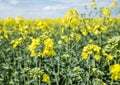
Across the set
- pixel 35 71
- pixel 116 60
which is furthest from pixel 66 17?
pixel 35 71

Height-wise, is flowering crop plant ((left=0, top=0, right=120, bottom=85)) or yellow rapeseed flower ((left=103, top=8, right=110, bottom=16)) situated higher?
yellow rapeseed flower ((left=103, top=8, right=110, bottom=16))

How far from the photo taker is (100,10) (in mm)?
9023

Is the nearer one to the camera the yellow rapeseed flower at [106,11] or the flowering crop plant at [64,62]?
the flowering crop plant at [64,62]

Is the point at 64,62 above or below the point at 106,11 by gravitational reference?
below

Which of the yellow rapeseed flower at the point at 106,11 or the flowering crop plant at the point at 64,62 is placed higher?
the yellow rapeseed flower at the point at 106,11

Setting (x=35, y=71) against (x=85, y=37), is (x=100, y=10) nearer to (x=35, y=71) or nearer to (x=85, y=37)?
(x=85, y=37)

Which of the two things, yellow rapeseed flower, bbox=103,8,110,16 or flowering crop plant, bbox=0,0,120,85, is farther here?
yellow rapeseed flower, bbox=103,8,110,16

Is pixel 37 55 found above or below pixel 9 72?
above

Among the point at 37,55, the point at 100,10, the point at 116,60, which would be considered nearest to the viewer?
the point at 37,55

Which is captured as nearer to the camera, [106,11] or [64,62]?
[64,62]

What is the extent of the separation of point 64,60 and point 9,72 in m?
0.85

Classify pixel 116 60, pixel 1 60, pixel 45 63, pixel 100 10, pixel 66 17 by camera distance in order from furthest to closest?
pixel 100 10 < pixel 66 17 < pixel 1 60 < pixel 45 63 < pixel 116 60

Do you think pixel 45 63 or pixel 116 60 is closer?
pixel 116 60

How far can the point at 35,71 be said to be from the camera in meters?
→ 4.54
